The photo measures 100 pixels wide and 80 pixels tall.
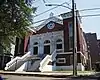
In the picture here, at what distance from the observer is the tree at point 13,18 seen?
43.4 ft

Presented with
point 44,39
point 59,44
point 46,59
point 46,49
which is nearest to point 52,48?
point 46,49

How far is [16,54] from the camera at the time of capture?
3934cm

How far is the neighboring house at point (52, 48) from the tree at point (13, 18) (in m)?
13.8

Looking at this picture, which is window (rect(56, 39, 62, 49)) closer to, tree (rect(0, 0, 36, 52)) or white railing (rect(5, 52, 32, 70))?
white railing (rect(5, 52, 32, 70))

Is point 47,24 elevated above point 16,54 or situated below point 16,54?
above

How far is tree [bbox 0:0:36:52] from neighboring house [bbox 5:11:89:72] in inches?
542

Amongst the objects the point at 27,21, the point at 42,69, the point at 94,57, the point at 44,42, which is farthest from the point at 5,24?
the point at 94,57

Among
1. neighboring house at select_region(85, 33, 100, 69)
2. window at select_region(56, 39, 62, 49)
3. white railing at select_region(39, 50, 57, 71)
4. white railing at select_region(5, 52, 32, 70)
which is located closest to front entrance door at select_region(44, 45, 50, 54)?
window at select_region(56, 39, 62, 49)

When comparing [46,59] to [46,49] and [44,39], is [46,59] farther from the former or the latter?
[44,39]

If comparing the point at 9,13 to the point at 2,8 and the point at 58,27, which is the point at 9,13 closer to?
the point at 2,8

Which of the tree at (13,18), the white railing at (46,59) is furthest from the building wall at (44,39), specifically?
the tree at (13,18)

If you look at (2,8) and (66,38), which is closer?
(2,8)

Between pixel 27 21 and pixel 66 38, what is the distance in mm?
19392

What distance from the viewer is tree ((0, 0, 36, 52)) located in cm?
1322
